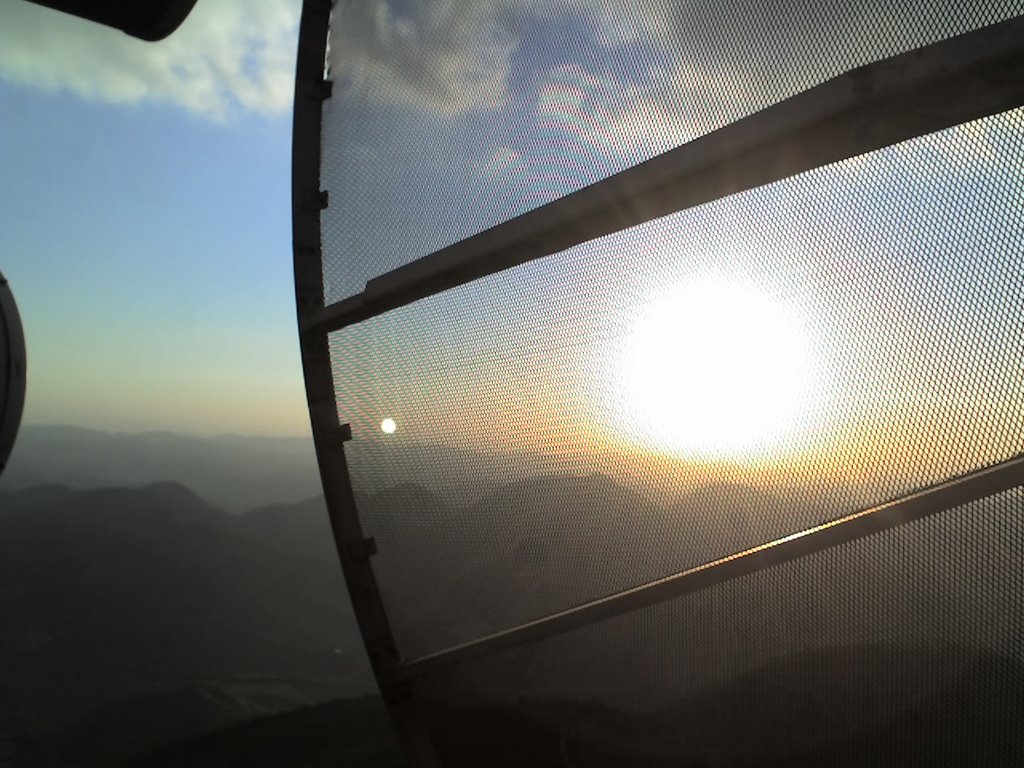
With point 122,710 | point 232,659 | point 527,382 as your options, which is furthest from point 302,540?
point 527,382

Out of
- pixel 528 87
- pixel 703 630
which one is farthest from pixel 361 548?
pixel 528 87

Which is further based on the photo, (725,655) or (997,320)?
(725,655)

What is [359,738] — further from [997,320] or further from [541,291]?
[997,320]

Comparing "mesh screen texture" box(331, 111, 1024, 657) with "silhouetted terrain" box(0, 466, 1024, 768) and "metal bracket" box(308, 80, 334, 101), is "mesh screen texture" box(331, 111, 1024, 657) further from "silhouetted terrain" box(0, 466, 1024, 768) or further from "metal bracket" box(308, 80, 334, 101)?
"metal bracket" box(308, 80, 334, 101)

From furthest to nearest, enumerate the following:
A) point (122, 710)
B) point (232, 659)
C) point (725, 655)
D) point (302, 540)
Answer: point (302, 540), point (232, 659), point (122, 710), point (725, 655)

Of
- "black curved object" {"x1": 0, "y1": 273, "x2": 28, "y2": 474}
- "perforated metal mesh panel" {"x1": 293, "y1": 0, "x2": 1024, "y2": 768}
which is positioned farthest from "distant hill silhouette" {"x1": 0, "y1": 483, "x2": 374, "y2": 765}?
"perforated metal mesh panel" {"x1": 293, "y1": 0, "x2": 1024, "y2": 768}

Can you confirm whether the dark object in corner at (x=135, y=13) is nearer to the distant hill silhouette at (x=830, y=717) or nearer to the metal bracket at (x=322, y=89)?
the metal bracket at (x=322, y=89)

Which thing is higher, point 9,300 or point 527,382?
point 9,300
